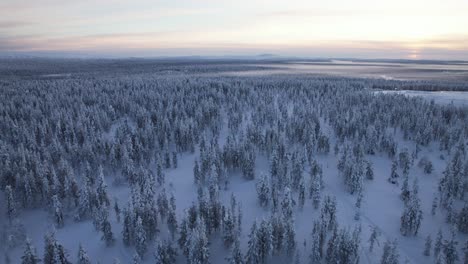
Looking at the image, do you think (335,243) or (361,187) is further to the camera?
(361,187)

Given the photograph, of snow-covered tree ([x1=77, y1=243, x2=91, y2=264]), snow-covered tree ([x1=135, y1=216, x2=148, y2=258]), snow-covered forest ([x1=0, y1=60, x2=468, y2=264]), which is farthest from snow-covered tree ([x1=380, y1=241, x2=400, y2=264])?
snow-covered tree ([x1=77, y1=243, x2=91, y2=264])

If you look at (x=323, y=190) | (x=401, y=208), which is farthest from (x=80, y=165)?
(x=401, y=208)

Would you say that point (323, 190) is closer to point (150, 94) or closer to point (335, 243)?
point (335, 243)

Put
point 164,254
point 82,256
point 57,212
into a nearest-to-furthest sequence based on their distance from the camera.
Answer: point 82,256
point 164,254
point 57,212

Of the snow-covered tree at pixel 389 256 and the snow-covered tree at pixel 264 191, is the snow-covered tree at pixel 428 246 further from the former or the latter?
the snow-covered tree at pixel 264 191

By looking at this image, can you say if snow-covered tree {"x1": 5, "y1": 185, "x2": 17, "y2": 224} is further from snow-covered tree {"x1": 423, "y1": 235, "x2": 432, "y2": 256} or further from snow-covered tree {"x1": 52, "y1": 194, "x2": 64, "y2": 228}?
snow-covered tree {"x1": 423, "y1": 235, "x2": 432, "y2": 256}

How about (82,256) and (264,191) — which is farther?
(264,191)

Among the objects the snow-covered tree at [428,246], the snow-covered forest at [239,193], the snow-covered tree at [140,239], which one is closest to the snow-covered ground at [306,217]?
the snow-covered forest at [239,193]

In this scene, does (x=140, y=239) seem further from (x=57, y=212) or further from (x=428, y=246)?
(x=428, y=246)

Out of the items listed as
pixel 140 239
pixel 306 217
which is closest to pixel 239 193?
pixel 306 217
